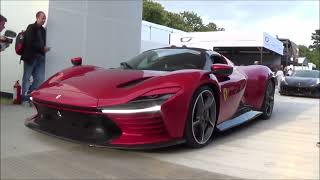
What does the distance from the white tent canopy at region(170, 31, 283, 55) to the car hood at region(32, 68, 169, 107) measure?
15.9 meters

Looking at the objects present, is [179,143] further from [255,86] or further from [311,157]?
[255,86]

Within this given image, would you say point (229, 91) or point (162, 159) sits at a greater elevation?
point (229, 91)

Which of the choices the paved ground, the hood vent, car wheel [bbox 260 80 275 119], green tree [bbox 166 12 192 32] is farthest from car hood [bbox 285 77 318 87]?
green tree [bbox 166 12 192 32]

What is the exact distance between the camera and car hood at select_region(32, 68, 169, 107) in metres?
4.25

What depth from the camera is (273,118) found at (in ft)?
24.7

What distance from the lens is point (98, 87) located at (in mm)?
4480

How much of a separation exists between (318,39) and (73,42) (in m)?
93.2

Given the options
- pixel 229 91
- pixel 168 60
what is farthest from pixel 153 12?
pixel 229 91

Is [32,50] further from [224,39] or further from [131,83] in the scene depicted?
[224,39]

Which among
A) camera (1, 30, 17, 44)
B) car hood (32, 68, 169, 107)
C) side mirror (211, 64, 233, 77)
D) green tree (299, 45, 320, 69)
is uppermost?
green tree (299, 45, 320, 69)

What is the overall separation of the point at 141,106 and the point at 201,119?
0.97 m

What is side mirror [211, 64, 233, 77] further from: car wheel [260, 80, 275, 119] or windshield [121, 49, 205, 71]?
car wheel [260, 80, 275, 119]

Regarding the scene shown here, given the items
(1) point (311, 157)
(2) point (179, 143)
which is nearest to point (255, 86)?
(1) point (311, 157)

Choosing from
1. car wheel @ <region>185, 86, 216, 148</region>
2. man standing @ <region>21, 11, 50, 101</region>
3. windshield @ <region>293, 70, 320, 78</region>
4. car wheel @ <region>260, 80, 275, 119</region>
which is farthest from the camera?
windshield @ <region>293, 70, 320, 78</region>
